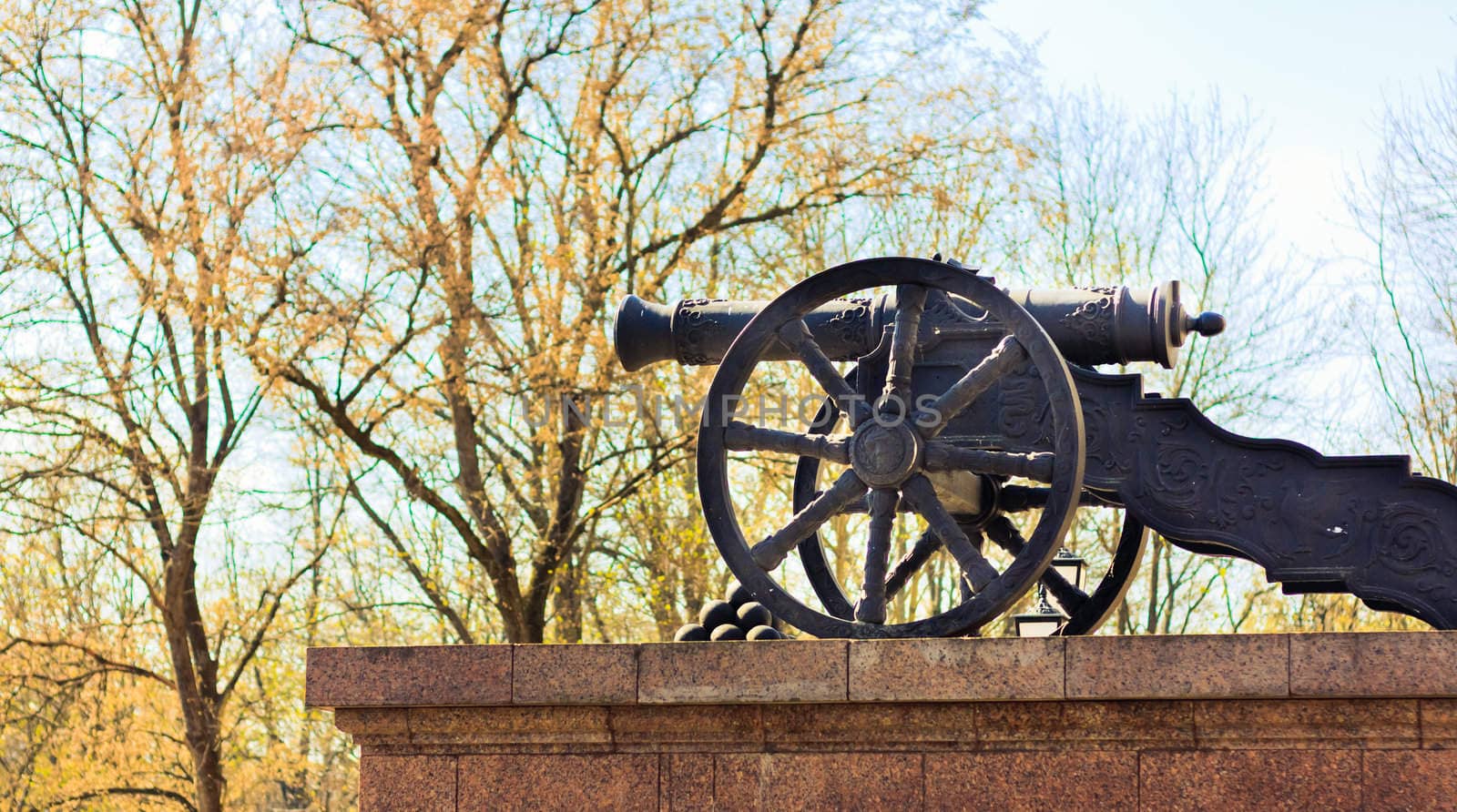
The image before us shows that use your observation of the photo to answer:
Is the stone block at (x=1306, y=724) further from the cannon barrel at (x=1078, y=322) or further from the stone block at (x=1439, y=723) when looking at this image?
the cannon barrel at (x=1078, y=322)

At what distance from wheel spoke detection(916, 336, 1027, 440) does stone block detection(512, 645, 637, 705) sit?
4.32ft

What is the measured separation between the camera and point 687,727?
5.22 meters

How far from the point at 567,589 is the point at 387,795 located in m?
11.0

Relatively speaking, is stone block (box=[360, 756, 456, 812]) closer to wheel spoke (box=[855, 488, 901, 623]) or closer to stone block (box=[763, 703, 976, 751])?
stone block (box=[763, 703, 976, 751])

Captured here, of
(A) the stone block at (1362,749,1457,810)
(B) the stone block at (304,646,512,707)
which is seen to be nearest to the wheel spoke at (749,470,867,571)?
(B) the stone block at (304,646,512,707)

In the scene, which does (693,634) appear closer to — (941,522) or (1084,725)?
(941,522)

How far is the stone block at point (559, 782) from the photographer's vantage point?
5250 millimetres

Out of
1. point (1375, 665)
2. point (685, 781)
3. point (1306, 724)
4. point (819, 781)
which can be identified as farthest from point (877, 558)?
point (1375, 665)

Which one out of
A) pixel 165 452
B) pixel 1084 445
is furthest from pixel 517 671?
pixel 165 452

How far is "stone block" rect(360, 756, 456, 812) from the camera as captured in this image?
17.6ft

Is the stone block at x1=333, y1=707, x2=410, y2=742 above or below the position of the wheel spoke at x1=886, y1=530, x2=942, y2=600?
below

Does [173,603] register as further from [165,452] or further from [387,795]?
[387,795]

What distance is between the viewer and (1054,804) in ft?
→ 16.1

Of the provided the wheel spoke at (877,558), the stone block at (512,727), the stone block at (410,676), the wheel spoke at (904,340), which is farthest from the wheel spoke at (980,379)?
the stone block at (410,676)
